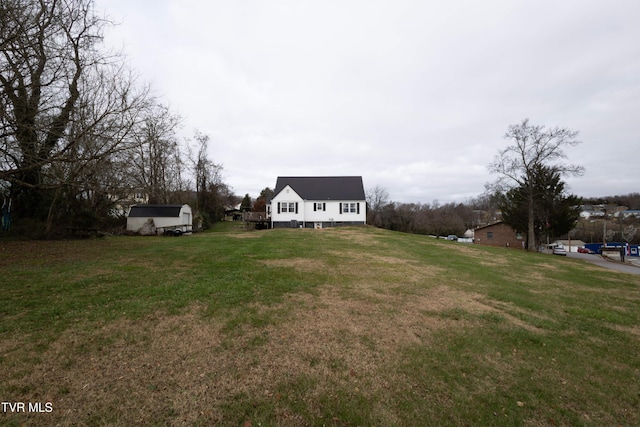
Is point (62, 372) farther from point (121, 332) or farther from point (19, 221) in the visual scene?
point (19, 221)

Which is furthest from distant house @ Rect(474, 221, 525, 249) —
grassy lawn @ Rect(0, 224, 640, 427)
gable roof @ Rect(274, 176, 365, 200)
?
grassy lawn @ Rect(0, 224, 640, 427)

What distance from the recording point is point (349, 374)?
3.86 m

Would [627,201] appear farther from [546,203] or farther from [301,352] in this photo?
[301,352]

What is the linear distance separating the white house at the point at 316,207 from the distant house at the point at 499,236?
2589 cm

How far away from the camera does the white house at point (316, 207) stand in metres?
34.0

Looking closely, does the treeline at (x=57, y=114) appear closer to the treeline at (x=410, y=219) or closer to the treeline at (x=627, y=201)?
the treeline at (x=410, y=219)

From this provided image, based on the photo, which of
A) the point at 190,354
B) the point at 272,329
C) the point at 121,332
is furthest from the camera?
the point at 272,329

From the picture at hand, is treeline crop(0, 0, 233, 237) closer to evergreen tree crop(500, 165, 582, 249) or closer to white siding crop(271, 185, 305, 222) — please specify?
white siding crop(271, 185, 305, 222)

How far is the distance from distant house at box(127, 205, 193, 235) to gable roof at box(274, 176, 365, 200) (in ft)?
38.8

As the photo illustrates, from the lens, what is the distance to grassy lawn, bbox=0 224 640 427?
125 inches

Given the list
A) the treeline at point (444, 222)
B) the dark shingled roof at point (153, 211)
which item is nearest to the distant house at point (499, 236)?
the treeline at point (444, 222)

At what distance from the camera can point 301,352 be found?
4.36m

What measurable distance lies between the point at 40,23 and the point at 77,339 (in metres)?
12.2

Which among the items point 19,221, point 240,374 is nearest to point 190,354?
point 240,374
